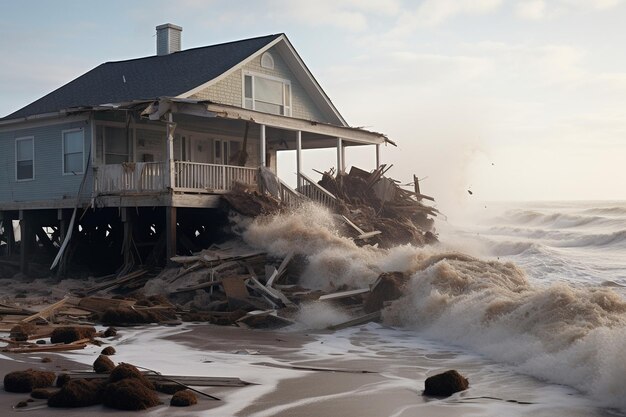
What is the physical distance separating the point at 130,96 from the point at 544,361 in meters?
18.3

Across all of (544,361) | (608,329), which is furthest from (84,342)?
(608,329)

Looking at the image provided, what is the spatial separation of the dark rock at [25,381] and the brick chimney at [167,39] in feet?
74.8

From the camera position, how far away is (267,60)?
29.1 m

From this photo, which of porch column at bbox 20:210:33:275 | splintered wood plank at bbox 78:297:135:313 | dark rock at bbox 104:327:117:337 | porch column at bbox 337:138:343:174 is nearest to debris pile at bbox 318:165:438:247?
porch column at bbox 337:138:343:174

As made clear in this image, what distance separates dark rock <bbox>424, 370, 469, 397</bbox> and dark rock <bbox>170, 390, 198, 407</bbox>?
9.33 feet

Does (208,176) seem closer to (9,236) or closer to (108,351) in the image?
(9,236)

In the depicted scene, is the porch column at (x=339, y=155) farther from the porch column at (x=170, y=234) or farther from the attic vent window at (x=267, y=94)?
the porch column at (x=170, y=234)

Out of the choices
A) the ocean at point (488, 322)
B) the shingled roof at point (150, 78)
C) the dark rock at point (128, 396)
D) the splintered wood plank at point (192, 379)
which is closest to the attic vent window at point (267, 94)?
the shingled roof at point (150, 78)

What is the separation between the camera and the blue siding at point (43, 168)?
25.2 metres

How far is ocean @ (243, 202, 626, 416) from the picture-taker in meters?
10.3

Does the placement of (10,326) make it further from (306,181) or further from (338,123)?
(338,123)

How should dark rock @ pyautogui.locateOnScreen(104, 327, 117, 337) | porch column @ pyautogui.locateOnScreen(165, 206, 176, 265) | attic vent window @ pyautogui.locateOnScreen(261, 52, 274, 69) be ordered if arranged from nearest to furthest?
dark rock @ pyautogui.locateOnScreen(104, 327, 117, 337)
porch column @ pyautogui.locateOnScreen(165, 206, 176, 265)
attic vent window @ pyautogui.locateOnScreen(261, 52, 274, 69)

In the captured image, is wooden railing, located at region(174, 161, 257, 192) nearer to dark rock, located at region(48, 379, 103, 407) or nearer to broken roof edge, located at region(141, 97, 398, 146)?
broken roof edge, located at region(141, 97, 398, 146)

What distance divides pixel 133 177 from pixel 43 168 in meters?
4.87
